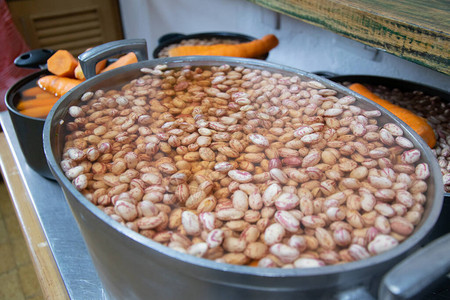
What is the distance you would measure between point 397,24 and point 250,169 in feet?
1.11

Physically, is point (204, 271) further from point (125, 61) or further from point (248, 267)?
point (125, 61)

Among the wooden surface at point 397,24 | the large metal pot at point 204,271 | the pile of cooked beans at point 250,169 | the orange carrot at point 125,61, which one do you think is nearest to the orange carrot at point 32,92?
the orange carrot at point 125,61

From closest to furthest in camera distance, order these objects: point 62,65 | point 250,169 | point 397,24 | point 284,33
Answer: point 250,169, point 397,24, point 62,65, point 284,33

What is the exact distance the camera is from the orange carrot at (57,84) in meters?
0.77

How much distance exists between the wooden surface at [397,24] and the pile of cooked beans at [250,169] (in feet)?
0.41

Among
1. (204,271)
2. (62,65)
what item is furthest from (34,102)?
(204,271)

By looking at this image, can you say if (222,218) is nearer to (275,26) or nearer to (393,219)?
(393,219)

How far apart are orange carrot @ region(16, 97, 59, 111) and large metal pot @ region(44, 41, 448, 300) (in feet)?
1.15

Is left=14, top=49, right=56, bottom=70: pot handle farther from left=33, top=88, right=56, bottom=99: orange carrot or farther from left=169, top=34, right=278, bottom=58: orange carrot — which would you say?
left=169, top=34, right=278, bottom=58: orange carrot

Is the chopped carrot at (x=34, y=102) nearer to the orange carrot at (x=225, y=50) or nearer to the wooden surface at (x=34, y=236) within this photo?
the wooden surface at (x=34, y=236)

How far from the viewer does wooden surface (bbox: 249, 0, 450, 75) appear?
1.71ft

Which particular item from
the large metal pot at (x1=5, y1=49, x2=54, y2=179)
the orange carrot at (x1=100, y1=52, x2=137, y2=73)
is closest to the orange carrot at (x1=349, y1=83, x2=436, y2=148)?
the orange carrot at (x1=100, y1=52, x2=137, y2=73)

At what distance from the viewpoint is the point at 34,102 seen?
29.7 inches

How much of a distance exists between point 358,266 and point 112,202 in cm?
25
